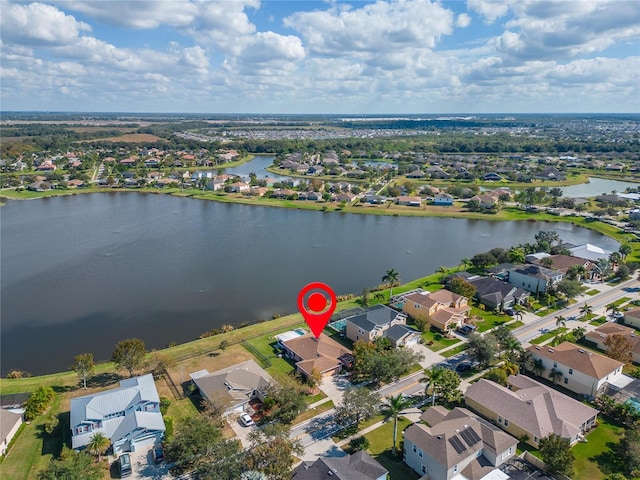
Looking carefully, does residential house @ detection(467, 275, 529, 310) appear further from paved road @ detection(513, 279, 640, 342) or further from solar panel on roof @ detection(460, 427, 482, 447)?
solar panel on roof @ detection(460, 427, 482, 447)

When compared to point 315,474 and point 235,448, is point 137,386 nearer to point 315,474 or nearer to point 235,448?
point 235,448

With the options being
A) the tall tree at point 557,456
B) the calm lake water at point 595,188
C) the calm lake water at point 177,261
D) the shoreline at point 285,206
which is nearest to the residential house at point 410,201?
the shoreline at point 285,206

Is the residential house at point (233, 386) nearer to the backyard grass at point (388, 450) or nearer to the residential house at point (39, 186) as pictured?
the backyard grass at point (388, 450)

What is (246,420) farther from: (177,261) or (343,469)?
(177,261)

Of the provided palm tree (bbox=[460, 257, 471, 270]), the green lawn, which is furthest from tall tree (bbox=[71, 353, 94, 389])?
palm tree (bbox=[460, 257, 471, 270])

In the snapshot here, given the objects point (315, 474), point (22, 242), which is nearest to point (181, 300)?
point (315, 474)

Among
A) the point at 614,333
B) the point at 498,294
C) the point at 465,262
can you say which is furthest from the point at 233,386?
the point at 465,262

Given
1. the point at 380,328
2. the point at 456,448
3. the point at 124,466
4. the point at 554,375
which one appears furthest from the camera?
the point at 380,328
